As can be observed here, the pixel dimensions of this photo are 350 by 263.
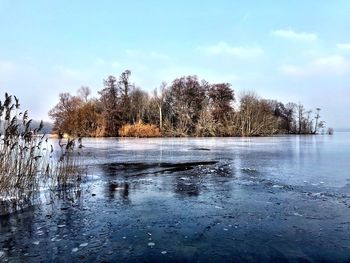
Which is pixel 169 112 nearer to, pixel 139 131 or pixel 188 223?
pixel 139 131

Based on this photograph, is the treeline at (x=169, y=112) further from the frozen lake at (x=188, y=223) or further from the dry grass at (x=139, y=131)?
the frozen lake at (x=188, y=223)

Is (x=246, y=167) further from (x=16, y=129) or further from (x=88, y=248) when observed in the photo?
(x=88, y=248)

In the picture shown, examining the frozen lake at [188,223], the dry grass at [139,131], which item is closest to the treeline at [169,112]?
the dry grass at [139,131]

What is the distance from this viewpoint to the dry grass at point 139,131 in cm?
4318

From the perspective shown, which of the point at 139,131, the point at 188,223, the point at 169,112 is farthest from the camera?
the point at 169,112

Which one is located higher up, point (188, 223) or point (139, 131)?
point (139, 131)

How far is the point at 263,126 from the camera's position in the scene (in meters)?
49.1

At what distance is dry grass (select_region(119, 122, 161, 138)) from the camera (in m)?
43.2

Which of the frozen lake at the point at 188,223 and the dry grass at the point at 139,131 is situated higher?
the dry grass at the point at 139,131

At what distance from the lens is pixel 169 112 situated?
51.3 metres

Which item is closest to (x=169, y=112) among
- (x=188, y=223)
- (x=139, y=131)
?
(x=139, y=131)

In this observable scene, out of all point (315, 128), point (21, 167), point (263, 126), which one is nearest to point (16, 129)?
point (21, 167)

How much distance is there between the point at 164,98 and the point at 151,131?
33.4 ft

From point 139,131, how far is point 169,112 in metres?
9.26
